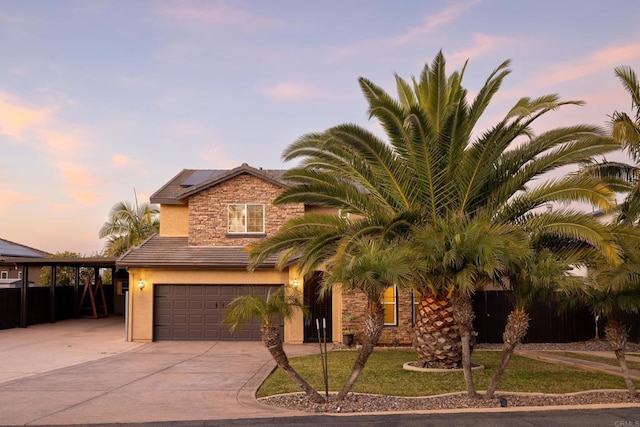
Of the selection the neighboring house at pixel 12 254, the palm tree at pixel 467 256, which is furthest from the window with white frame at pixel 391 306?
the neighboring house at pixel 12 254

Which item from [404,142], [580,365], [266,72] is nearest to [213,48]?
[266,72]

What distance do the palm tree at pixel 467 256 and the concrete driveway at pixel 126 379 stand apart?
3571mm

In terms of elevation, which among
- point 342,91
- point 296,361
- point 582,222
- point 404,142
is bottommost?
point 296,361

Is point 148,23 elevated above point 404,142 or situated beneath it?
elevated above

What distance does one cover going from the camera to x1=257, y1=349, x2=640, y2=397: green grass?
1267 cm

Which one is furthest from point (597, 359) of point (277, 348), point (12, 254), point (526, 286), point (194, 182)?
point (12, 254)

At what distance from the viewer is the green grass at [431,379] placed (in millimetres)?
12672

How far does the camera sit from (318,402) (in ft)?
36.5

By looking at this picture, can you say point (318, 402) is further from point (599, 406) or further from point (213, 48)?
point (213, 48)

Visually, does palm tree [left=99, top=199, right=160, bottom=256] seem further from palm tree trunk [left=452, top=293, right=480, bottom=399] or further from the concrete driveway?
palm tree trunk [left=452, top=293, right=480, bottom=399]

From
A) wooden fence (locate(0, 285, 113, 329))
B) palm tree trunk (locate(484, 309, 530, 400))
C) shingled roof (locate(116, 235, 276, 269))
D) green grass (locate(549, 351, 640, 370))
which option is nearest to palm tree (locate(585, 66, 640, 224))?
green grass (locate(549, 351, 640, 370))

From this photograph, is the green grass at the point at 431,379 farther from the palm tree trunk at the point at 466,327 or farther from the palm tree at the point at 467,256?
the palm tree at the point at 467,256

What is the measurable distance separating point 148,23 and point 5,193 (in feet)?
55.7

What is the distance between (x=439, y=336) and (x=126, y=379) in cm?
773
